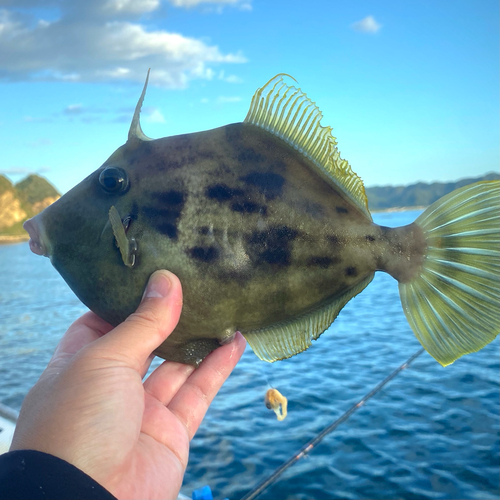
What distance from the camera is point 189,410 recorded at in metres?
3.19

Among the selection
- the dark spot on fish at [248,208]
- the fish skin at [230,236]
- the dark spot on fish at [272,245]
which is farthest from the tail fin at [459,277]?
the dark spot on fish at [248,208]

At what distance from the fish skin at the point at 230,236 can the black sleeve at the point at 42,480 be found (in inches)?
32.5

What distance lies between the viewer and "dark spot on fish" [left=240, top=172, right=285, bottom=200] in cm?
242

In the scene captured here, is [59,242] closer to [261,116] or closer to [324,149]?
[261,116]

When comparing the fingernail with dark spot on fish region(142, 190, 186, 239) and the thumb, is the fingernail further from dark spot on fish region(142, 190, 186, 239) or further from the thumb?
dark spot on fish region(142, 190, 186, 239)

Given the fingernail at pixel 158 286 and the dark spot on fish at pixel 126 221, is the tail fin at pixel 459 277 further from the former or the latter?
the dark spot on fish at pixel 126 221

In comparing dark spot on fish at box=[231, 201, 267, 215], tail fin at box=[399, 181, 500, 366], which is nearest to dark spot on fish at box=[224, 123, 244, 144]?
dark spot on fish at box=[231, 201, 267, 215]

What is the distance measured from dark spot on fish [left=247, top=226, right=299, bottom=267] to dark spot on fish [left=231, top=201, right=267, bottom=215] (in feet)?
0.37

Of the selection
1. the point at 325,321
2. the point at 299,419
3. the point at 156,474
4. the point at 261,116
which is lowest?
the point at 299,419

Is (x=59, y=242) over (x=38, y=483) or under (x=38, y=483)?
over

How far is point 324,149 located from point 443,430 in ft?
37.9

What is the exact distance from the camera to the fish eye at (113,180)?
2.49m

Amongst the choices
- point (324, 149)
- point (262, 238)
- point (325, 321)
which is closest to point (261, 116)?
point (324, 149)

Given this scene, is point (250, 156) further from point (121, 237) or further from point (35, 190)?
point (35, 190)
